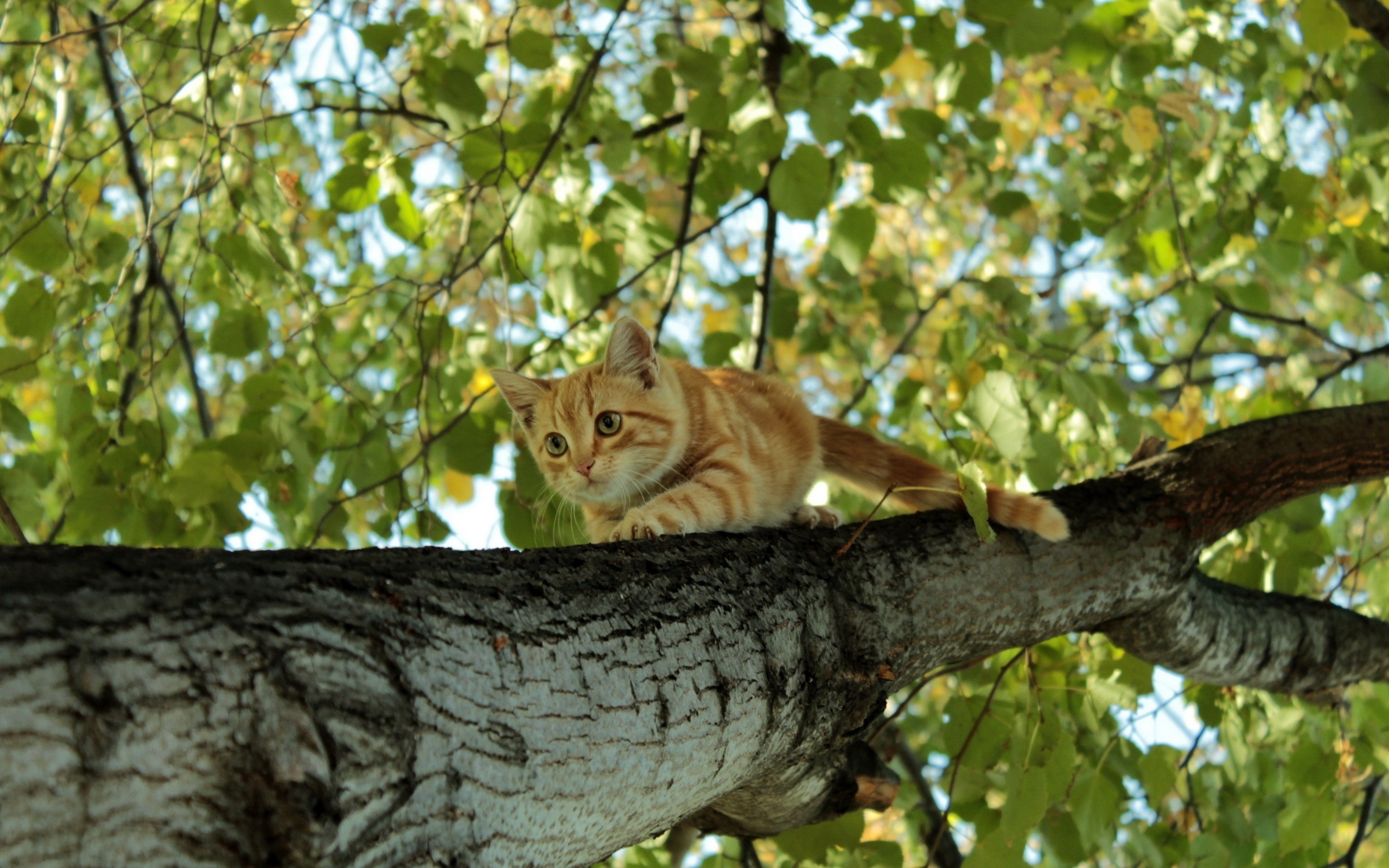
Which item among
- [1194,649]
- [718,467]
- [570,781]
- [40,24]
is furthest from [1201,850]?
[40,24]

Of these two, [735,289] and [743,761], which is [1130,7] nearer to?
[735,289]

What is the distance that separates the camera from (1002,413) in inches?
87.5

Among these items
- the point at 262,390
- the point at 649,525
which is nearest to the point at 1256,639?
the point at 649,525

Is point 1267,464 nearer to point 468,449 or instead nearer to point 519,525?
point 519,525

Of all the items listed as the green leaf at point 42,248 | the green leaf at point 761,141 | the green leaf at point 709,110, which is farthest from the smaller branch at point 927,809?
the green leaf at point 42,248

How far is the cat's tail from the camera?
200 centimetres

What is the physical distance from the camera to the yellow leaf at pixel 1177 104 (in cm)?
308

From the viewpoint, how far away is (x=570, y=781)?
1095 millimetres

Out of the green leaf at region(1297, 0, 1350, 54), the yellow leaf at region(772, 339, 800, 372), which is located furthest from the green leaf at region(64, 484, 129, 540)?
the yellow leaf at region(772, 339, 800, 372)

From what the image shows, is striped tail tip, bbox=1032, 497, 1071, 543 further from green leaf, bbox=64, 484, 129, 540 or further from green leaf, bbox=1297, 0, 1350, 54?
green leaf, bbox=64, 484, 129, 540

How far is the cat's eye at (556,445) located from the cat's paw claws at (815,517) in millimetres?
669

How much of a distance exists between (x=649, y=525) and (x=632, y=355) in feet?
2.34

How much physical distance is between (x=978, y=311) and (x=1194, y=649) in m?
2.01

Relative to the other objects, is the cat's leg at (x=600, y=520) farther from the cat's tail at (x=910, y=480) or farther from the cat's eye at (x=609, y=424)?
the cat's tail at (x=910, y=480)
